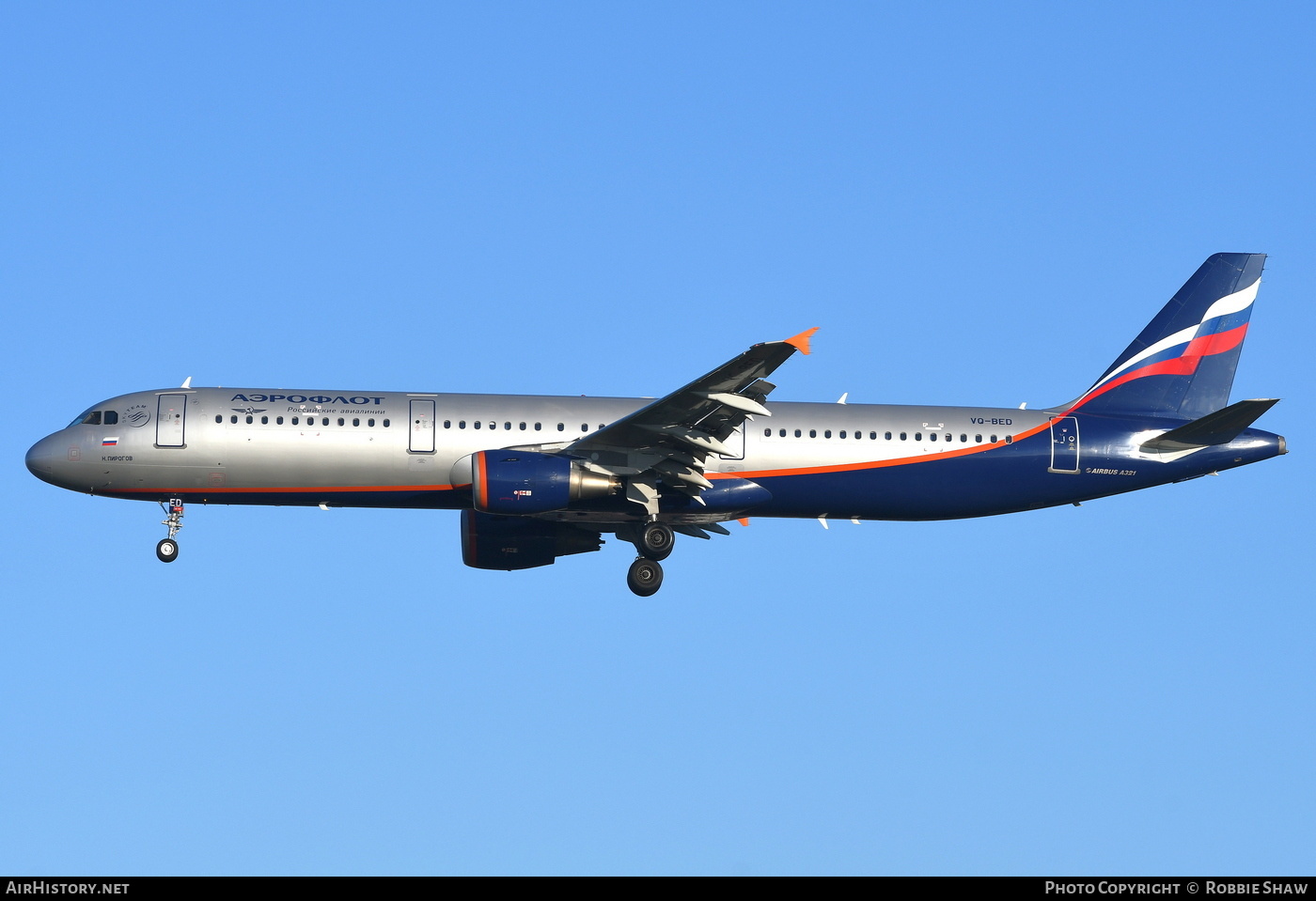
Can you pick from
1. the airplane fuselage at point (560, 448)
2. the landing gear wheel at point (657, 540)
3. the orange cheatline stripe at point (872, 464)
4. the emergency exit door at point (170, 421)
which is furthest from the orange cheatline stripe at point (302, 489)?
the orange cheatline stripe at point (872, 464)

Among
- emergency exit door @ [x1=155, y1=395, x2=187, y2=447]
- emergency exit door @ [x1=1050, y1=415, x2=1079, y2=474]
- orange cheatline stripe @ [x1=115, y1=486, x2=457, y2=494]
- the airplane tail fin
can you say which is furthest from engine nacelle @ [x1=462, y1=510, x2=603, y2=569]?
the airplane tail fin

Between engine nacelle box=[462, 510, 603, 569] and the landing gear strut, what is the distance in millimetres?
7629

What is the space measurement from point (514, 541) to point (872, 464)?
10.1 m

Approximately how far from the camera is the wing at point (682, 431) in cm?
3431

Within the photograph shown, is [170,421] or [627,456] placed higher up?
[170,421]

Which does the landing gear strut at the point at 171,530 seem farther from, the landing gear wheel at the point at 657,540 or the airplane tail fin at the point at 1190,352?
the airplane tail fin at the point at 1190,352

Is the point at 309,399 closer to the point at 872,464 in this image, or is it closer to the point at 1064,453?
the point at 872,464

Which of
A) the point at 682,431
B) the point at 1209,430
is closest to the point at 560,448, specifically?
the point at 682,431

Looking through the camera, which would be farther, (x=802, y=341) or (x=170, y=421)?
(x=170, y=421)

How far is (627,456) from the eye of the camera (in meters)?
37.3

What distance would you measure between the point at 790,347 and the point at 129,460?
17.0 meters
